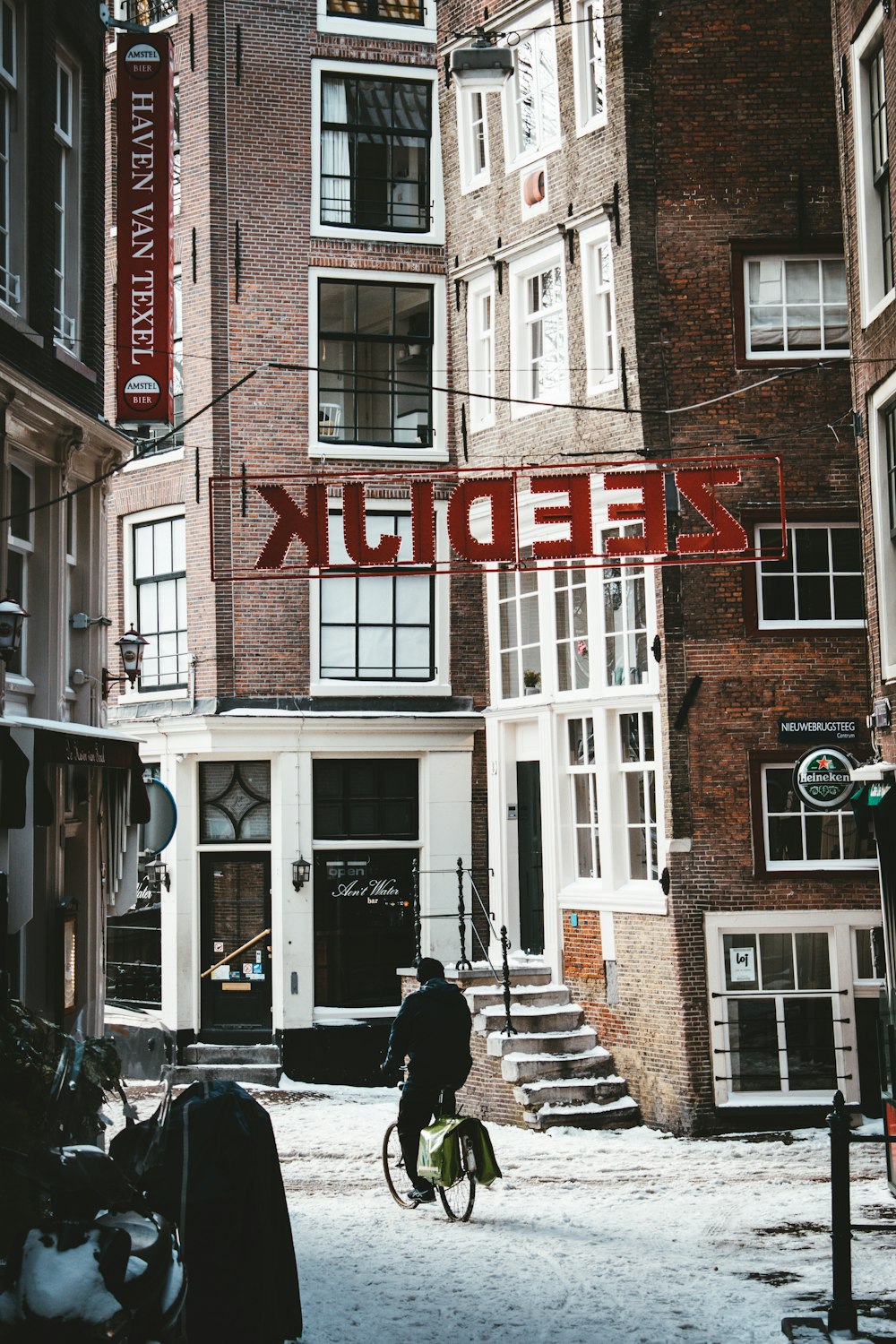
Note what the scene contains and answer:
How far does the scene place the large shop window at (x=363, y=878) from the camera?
2055 cm

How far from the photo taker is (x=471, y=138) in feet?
65.9

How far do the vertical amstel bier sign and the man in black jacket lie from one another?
5.99m

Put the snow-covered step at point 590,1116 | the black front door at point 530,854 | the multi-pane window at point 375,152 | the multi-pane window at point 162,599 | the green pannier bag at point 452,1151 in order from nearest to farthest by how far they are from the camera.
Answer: the green pannier bag at point 452,1151 < the snow-covered step at point 590,1116 < the black front door at point 530,854 < the multi-pane window at point 162,599 < the multi-pane window at point 375,152

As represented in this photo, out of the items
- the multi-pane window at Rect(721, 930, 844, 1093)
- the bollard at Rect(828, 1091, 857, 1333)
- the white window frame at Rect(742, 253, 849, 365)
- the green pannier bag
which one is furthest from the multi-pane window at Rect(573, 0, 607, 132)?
the bollard at Rect(828, 1091, 857, 1333)

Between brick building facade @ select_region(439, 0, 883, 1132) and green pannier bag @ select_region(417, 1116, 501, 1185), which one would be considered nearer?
green pannier bag @ select_region(417, 1116, 501, 1185)

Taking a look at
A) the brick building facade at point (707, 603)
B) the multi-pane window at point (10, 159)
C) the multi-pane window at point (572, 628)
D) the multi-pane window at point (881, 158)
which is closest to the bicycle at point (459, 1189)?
the brick building facade at point (707, 603)

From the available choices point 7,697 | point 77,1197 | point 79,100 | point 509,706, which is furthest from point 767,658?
point 77,1197

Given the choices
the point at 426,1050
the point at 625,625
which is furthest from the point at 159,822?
the point at 426,1050

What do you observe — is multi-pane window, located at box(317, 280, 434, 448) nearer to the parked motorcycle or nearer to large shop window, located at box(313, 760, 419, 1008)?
large shop window, located at box(313, 760, 419, 1008)

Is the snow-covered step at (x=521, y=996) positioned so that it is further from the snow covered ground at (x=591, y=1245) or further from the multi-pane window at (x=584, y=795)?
the snow covered ground at (x=591, y=1245)

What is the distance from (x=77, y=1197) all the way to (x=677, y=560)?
1079 centimetres

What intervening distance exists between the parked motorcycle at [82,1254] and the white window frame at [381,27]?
61.0 ft

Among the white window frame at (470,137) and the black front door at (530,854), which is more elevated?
the white window frame at (470,137)

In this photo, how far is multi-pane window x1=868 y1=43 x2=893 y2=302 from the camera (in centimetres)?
1249
